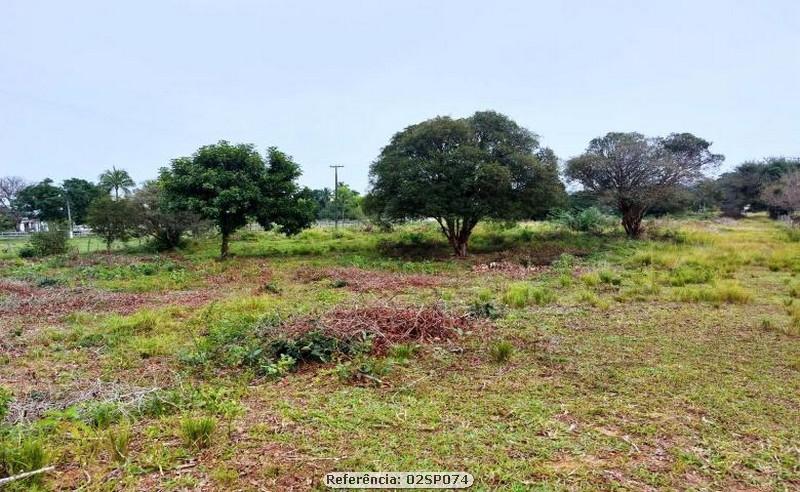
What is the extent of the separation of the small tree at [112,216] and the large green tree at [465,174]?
11967 mm

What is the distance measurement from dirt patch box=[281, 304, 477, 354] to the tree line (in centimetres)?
993

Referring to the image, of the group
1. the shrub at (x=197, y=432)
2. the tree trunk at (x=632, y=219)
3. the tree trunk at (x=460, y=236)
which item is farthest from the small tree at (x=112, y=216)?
the tree trunk at (x=632, y=219)

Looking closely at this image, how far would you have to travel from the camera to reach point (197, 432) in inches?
127

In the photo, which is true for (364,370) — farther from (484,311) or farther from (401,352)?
(484,311)

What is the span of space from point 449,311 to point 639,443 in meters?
4.10

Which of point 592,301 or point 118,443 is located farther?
point 592,301

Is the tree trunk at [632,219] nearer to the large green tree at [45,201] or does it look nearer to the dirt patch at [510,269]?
the dirt patch at [510,269]

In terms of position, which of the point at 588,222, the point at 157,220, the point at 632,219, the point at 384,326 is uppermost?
the point at 157,220

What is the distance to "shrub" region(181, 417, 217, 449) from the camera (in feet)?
10.5

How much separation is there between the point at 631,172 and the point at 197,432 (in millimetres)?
22622

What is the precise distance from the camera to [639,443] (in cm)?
329

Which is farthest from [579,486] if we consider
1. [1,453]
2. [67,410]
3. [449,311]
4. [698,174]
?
[698,174]

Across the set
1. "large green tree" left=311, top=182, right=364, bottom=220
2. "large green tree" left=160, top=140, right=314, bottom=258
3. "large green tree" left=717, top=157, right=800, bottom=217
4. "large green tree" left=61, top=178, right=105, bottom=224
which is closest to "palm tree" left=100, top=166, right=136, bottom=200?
"large green tree" left=61, top=178, right=105, bottom=224

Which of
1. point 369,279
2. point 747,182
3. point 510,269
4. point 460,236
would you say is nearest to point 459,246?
point 460,236
